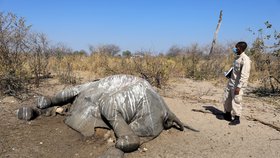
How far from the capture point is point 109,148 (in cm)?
457

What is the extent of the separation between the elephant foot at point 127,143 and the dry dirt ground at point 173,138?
0.48 feet

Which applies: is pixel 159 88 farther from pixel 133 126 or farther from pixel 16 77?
pixel 133 126

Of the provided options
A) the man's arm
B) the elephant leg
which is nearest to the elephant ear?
the elephant leg

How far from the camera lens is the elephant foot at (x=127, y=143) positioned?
14.6 ft

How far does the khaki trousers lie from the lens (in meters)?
6.15

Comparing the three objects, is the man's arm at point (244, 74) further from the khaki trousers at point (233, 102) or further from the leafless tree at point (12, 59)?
the leafless tree at point (12, 59)

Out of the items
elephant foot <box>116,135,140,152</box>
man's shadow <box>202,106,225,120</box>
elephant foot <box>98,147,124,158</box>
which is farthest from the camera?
man's shadow <box>202,106,225,120</box>

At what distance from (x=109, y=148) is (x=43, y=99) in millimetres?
2162

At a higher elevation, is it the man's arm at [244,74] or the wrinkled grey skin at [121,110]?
the man's arm at [244,74]

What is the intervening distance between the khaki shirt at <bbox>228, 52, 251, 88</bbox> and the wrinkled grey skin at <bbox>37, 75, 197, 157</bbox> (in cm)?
153

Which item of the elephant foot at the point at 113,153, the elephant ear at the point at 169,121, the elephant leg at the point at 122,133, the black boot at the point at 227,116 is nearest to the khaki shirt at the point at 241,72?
the black boot at the point at 227,116

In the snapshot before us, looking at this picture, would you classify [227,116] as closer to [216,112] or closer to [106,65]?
[216,112]

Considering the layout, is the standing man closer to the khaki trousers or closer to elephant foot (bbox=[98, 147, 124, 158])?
the khaki trousers

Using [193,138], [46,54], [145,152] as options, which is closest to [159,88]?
[46,54]
